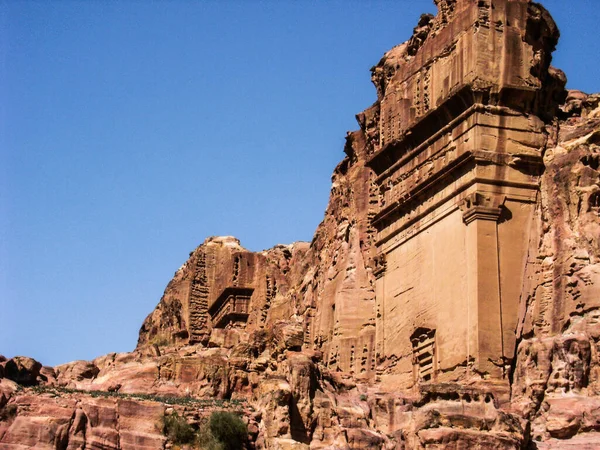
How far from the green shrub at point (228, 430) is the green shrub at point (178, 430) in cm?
58

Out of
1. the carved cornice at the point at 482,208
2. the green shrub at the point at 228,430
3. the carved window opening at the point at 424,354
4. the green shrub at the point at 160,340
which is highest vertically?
the green shrub at the point at 160,340

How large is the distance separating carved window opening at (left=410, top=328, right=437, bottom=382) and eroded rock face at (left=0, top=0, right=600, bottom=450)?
Answer: 7cm

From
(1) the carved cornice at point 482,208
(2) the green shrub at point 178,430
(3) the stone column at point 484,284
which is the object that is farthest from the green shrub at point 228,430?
(1) the carved cornice at point 482,208

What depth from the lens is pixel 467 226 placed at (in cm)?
4675

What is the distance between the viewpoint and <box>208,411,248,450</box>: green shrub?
42.6 m

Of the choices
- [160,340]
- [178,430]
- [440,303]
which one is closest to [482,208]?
[440,303]

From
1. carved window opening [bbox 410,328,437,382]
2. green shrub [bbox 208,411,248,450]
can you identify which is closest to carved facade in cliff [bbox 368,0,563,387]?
carved window opening [bbox 410,328,437,382]

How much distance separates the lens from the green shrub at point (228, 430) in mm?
42594

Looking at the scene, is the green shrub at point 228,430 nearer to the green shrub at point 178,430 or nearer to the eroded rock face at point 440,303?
the eroded rock face at point 440,303

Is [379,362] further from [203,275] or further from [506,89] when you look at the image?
[203,275]

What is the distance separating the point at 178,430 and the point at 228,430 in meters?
1.45

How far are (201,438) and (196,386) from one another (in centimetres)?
898

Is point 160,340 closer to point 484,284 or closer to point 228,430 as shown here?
point 484,284

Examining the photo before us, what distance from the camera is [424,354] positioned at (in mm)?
47656
